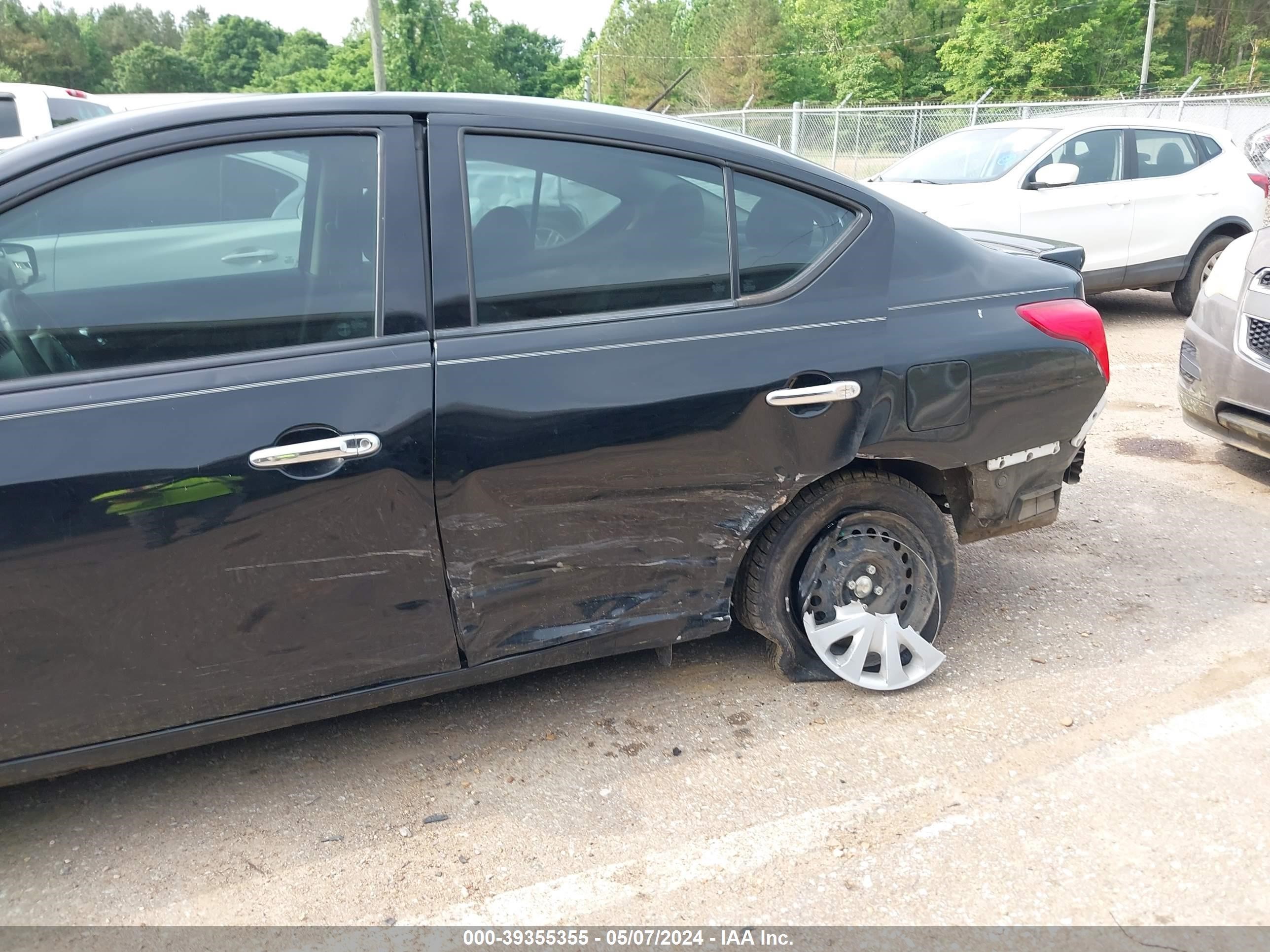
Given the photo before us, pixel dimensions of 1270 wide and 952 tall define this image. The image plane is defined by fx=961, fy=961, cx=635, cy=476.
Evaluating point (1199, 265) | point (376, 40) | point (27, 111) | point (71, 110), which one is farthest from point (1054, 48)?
point (27, 111)

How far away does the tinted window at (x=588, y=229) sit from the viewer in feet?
8.43

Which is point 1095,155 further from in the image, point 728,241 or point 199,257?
point 199,257

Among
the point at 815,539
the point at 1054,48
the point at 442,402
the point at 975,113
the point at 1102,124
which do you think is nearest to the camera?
the point at 442,402

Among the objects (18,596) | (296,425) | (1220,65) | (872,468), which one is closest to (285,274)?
(296,425)

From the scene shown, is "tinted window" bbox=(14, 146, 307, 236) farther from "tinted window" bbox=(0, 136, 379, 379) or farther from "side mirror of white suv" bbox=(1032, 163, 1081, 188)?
"side mirror of white suv" bbox=(1032, 163, 1081, 188)

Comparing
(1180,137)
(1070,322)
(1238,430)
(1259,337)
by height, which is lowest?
(1238,430)

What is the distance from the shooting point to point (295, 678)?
8.15 feet

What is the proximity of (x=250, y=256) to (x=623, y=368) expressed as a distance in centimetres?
99

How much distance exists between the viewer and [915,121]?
18609 mm

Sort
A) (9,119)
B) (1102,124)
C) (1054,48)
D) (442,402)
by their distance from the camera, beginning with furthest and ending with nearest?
(1054,48), (9,119), (1102,124), (442,402)

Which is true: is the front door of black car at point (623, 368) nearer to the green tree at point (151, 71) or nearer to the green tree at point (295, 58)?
the green tree at point (151, 71)

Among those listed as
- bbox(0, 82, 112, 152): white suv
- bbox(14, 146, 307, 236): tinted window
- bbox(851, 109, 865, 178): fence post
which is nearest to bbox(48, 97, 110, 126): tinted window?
bbox(0, 82, 112, 152): white suv

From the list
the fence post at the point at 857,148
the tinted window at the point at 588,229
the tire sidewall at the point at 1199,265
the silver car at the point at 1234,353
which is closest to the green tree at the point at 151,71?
the fence post at the point at 857,148

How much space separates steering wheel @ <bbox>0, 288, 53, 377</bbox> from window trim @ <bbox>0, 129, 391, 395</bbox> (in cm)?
3
